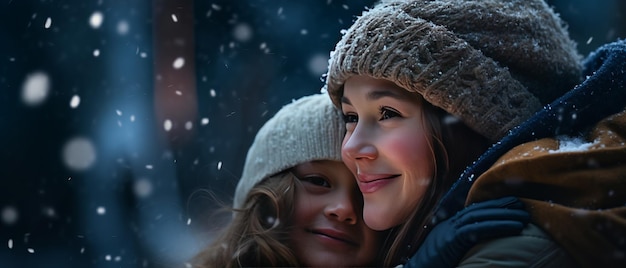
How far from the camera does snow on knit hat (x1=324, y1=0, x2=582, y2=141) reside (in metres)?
1.77

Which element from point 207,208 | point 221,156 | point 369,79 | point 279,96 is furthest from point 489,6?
point 221,156

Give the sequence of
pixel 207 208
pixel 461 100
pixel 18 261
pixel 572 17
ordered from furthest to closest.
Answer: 1. pixel 572 17
2. pixel 18 261
3. pixel 207 208
4. pixel 461 100

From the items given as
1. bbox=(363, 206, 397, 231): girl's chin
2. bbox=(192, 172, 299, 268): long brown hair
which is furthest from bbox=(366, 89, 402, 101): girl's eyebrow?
bbox=(192, 172, 299, 268): long brown hair

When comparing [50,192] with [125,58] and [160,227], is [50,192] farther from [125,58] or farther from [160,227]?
[125,58]

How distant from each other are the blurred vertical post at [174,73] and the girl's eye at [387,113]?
252 centimetres

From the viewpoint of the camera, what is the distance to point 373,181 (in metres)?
1.88

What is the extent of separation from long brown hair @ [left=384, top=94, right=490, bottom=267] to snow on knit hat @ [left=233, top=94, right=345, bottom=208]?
374mm

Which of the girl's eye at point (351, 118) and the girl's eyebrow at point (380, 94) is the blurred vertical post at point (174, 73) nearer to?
the girl's eye at point (351, 118)

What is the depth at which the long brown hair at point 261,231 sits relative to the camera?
220cm

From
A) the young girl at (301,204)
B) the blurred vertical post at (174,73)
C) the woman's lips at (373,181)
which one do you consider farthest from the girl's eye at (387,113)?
the blurred vertical post at (174,73)

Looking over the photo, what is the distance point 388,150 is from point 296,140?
0.49 metres

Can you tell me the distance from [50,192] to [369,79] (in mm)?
2528

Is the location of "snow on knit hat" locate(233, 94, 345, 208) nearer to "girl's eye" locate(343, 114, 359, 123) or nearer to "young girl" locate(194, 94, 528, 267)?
"young girl" locate(194, 94, 528, 267)

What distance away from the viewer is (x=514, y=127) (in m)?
1.79
